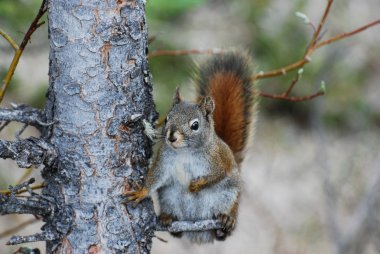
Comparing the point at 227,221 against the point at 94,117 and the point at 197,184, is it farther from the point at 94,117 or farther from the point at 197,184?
the point at 94,117

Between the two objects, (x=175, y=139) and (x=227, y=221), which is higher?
(x=175, y=139)

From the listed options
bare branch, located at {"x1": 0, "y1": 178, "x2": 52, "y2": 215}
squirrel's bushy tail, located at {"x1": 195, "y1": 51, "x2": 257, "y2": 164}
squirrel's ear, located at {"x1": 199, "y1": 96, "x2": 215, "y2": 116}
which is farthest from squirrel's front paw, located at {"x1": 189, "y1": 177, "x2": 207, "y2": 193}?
bare branch, located at {"x1": 0, "y1": 178, "x2": 52, "y2": 215}

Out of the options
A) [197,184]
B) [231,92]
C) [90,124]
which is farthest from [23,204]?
[231,92]

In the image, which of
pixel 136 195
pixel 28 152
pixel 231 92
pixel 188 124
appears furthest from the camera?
pixel 231 92

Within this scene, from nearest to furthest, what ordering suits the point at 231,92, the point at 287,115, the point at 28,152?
1. the point at 28,152
2. the point at 231,92
3. the point at 287,115

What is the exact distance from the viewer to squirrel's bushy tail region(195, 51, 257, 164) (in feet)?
→ 7.26

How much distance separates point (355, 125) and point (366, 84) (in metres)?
0.70

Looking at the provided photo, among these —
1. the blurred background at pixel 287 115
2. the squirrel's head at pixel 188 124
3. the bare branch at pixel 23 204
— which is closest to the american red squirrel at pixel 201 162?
the squirrel's head at pixel 188 124

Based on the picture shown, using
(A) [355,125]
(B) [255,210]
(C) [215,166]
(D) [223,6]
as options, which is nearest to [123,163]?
(C) [215,166]

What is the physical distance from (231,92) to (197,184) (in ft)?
1.40

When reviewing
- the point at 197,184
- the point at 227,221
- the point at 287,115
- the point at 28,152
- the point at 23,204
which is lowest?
the point at 287,115

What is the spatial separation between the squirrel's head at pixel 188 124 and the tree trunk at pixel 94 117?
236 mm

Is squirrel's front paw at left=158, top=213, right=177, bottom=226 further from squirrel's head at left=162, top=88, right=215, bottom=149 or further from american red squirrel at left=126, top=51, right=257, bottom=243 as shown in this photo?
squirrel's head at left=162, top=88, right=215, bottom=149

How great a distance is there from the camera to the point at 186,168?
1.97 metres
